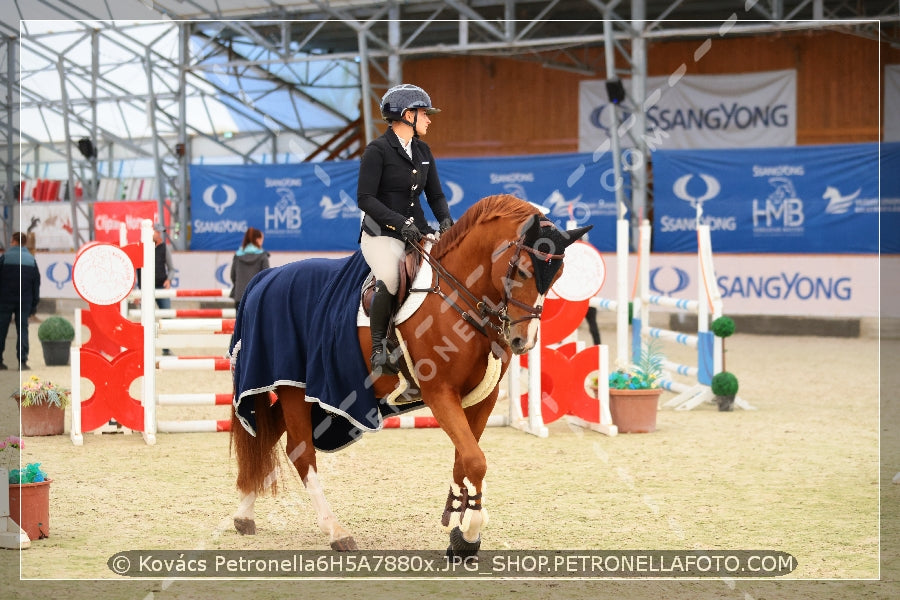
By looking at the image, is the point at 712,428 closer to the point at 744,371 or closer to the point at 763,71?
the point at 744,371

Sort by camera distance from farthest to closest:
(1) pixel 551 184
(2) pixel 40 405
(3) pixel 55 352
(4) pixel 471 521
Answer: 1. (1) pixel 551 184
2. (3) pixel 55 352
3. (2) pixel 40 405
4. (4) pixel 471 521

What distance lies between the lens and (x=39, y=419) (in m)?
8.42

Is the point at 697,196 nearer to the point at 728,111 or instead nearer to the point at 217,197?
the point at 728,111

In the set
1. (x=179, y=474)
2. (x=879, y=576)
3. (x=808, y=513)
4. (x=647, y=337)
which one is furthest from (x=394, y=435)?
(x=879, y=576)

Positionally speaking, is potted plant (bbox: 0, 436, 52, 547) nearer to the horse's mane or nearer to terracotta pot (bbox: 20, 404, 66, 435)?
the horse's mane

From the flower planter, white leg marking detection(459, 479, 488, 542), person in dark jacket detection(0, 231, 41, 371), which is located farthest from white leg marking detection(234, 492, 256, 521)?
the flower planter

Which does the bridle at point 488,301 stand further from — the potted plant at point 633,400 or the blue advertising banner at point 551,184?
the blue advertising banner at point 551,184

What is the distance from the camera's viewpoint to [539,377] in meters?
8.39

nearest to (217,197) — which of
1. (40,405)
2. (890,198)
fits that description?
(890,198)

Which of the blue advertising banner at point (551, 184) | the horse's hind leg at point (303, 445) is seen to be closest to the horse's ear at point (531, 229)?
the horse's hind leg at point (303, 445)

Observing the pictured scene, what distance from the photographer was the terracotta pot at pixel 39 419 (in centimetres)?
841

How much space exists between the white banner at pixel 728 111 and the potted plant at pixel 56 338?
12602mm

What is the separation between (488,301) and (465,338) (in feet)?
0.61

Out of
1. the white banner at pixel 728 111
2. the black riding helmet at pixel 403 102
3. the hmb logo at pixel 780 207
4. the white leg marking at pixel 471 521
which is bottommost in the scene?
the white leg marking at pixel 471 521
